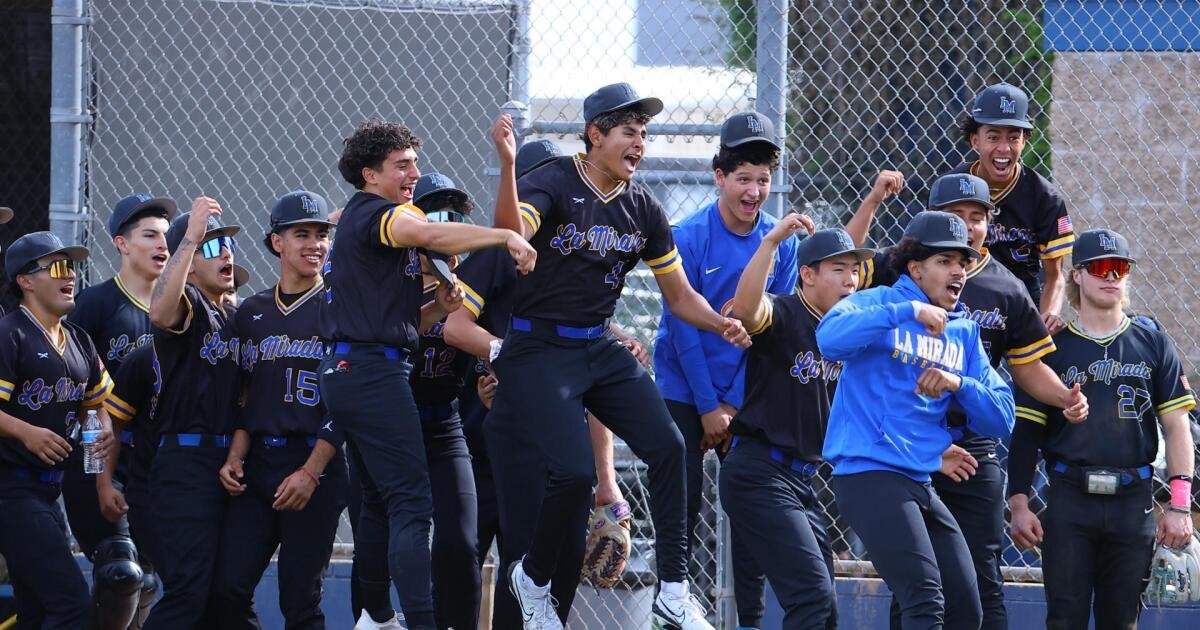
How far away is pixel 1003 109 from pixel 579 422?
7.56 ft

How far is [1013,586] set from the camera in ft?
21.9

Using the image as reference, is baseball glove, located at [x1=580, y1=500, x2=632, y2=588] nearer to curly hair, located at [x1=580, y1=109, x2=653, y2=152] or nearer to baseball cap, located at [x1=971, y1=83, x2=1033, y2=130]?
curly hair, located at [x1=580, y1=109, x2=653, y2=152]

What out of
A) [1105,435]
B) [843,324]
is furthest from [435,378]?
[1105,435]

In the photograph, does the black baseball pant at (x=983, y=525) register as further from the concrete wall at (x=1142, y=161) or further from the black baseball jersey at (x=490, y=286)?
the concrete wall at (x=1142, y=161)

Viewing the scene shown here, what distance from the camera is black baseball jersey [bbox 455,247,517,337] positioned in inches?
226

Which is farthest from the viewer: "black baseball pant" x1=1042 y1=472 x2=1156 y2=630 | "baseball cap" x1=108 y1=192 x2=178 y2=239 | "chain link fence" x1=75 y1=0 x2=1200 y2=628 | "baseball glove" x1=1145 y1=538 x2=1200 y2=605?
"chain link fence" x1=75 y1=0 x2=1200 y2=628

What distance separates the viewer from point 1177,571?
606 cm

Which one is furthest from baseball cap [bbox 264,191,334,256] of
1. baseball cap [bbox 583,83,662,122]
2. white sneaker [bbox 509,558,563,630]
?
white sneaker [bbox 509,558,563,630]

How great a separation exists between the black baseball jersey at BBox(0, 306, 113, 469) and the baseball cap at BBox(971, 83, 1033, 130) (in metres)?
3.85

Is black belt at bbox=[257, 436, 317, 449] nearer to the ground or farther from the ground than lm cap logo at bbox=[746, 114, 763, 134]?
nearer to the ground

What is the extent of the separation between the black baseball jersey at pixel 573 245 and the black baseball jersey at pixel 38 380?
6.77 ft

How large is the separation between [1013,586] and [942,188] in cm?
202

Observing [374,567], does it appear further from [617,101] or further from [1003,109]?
[1003,109]

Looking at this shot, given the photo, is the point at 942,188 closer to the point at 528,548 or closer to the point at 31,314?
the point at 528,548
